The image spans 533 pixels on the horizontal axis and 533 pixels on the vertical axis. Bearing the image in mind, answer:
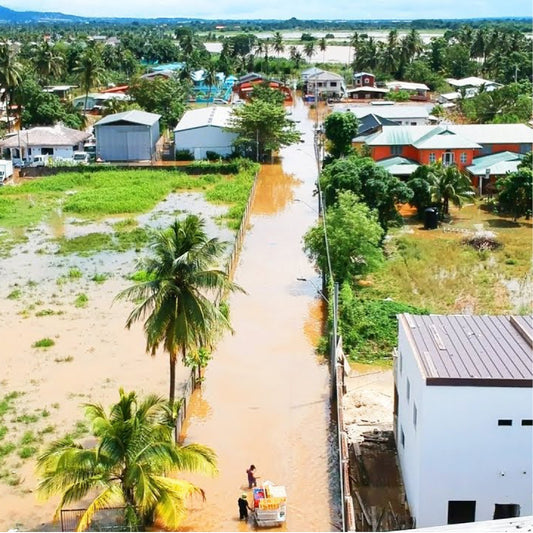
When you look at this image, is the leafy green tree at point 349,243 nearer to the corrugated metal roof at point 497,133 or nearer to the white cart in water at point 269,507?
the white cart in water at point 269,507

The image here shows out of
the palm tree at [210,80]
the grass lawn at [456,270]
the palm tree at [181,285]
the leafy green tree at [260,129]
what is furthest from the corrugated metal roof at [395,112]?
the palm tree at [181,285]

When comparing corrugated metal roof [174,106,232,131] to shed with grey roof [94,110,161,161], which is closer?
shed with grey roof [94,110,161,161]

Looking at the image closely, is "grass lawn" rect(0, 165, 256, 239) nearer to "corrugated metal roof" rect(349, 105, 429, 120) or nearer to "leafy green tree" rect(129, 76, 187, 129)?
"corrugated metal roof" rect(349, 105, 429, 120)

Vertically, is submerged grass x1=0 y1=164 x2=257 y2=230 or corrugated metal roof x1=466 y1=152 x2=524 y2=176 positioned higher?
corrugated metal roof x1=466 y1=152 x2=524 y2=176

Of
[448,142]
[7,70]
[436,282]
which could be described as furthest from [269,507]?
[7,70]

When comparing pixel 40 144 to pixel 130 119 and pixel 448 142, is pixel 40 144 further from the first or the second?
pixel 448 142

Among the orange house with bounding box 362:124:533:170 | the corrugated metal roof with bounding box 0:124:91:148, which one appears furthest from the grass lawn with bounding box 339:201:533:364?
the corrugated metal roof with bounding box 0:124:91:148
